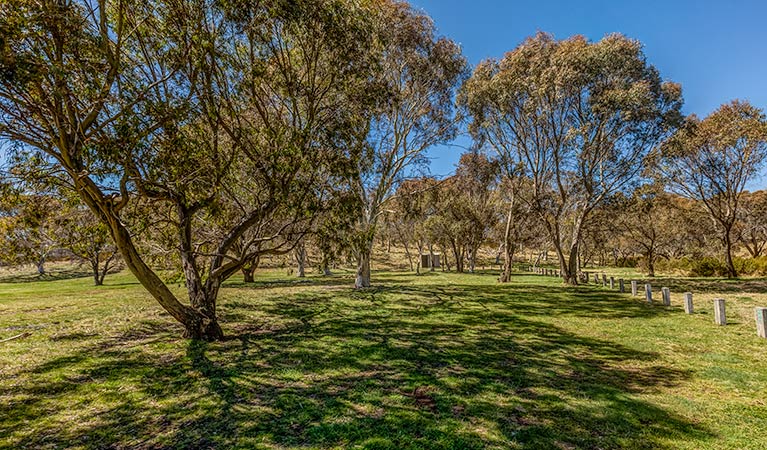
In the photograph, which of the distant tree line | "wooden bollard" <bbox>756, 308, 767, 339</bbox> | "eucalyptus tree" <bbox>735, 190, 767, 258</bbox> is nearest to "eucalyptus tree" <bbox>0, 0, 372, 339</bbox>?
the distant tree line

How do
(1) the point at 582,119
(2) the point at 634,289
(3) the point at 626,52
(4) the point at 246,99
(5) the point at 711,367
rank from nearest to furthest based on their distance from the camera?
(5) the point at 711,367, (4) the point at 246,99, (2) the point at 634,289, (3) the point at 626,52, (1) the point at 582,119

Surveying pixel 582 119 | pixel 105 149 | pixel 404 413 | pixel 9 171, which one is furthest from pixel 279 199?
pixel 582 119

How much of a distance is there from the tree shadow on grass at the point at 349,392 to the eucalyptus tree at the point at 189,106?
6.59 feet

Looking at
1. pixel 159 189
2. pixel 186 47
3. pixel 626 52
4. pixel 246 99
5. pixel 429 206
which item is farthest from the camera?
pixel 429 206

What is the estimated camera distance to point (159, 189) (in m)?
8.44

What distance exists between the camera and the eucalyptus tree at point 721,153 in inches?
882

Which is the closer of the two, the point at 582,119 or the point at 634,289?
the point at 634,289

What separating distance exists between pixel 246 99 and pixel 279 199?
11.5ft

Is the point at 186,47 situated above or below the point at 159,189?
above

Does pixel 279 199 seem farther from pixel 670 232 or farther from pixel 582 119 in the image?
pixel 670 232

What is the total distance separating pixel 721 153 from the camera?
80.2ft

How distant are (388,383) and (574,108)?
802 inches

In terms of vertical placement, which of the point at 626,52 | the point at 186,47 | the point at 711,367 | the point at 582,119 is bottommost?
the point at 711,367

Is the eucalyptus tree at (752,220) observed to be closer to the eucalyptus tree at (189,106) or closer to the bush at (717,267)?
the bush at (717,267)
